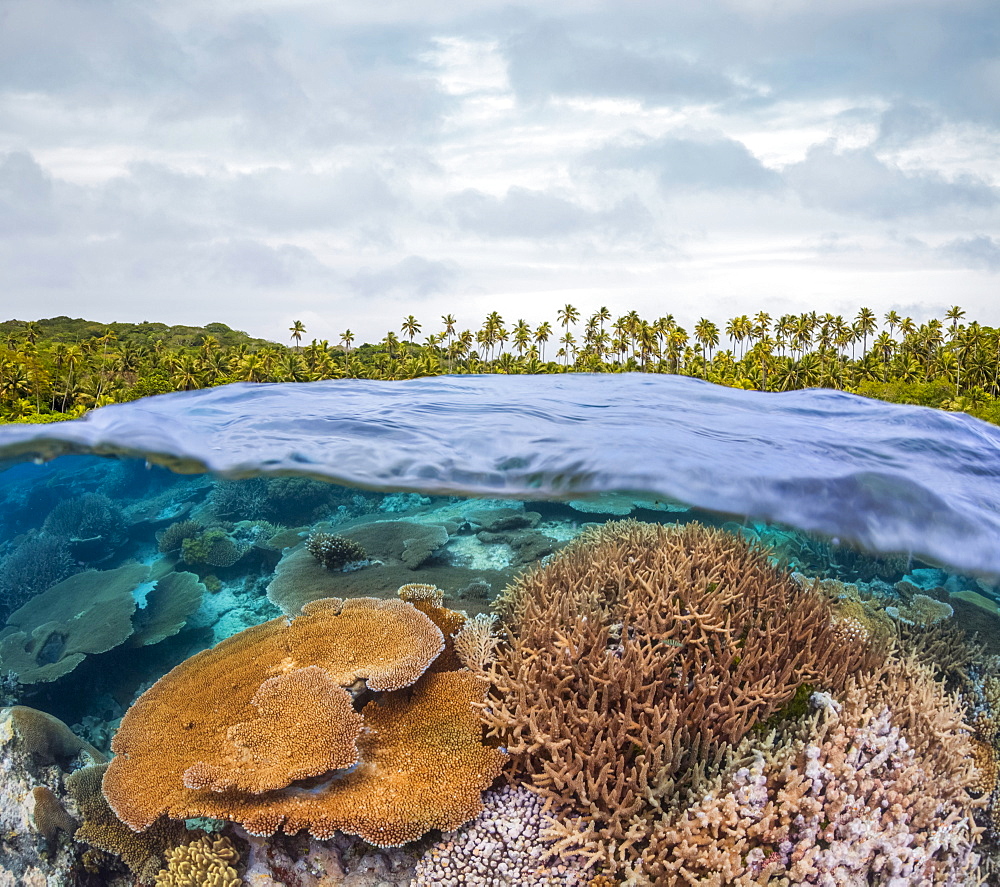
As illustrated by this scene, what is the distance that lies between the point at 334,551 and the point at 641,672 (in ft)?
18.2

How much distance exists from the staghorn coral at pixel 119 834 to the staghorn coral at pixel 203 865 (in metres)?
0.21

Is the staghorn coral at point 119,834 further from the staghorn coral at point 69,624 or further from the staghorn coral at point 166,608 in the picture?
the staghorn coral at point 166,608

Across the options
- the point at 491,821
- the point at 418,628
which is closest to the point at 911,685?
the point at 491,821

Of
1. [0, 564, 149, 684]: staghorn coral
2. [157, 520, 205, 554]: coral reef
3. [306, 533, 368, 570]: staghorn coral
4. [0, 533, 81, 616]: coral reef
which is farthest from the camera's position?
[157, 520, 205, 554]: coral reef

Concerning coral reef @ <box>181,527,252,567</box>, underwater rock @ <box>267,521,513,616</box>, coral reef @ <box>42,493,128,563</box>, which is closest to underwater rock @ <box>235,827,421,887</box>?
underwater rock @ <box>267,521,513,616</box>

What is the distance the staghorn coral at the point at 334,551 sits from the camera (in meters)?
8.89

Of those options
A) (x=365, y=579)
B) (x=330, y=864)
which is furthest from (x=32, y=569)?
(x=330, y=864)

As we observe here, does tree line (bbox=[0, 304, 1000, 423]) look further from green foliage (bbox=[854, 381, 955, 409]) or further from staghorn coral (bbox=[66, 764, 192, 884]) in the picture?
staghorn coral (bbox=[66, 764, 192, 884])

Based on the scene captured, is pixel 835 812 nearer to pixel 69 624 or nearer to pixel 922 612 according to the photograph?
pixel 922 612

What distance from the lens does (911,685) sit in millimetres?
5547

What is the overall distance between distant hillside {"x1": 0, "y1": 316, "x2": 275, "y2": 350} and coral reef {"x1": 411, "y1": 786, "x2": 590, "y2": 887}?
90.5 metres

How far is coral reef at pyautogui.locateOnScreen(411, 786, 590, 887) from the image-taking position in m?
4.12

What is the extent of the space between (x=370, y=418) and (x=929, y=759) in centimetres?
757

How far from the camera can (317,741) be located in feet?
14.9
